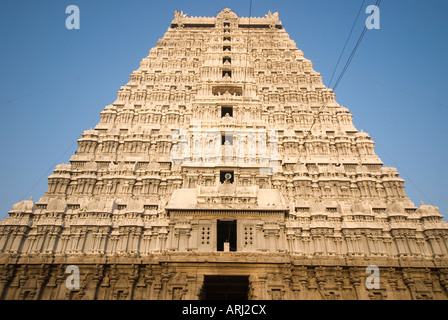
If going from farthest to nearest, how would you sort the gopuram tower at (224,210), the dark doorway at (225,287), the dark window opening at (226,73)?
the dark window opening at (226,73), the gopuram tower at (224,210), the dark doorway at (225,287)

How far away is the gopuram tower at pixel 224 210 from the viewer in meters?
18.8

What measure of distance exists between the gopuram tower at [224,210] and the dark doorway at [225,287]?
4.8 inches

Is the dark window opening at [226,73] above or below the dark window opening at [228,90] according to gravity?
above

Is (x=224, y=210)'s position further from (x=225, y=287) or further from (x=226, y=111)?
(x=226, y=111)

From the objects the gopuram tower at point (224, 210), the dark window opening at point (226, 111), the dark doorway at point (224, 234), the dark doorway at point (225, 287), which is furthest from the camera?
the dark window opening at point (226, 111)

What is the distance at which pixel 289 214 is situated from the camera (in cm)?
2214

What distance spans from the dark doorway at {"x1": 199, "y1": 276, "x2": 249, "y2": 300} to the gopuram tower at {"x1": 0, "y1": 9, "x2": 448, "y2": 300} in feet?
0.40

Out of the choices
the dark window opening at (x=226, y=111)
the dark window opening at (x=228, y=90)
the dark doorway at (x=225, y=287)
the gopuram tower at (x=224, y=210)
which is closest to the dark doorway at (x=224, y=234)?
the gopuram tower at (x=224, y=210)

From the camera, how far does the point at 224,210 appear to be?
20.1 m

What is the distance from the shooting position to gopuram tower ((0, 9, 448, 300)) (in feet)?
61.7

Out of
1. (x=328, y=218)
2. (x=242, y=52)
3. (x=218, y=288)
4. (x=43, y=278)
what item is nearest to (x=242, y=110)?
(x=242, y=52)

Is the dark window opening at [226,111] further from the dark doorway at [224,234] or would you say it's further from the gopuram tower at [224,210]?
the dark doorway at [224,234]

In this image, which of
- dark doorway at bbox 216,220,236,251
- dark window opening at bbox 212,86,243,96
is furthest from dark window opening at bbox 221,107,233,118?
dark doorway at bbox 216,220,236,251

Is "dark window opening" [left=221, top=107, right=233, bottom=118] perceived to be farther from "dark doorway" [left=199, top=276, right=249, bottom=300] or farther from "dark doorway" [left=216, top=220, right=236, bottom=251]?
"dark doorway" [left=199, top=276, right=249, bottom=300]
